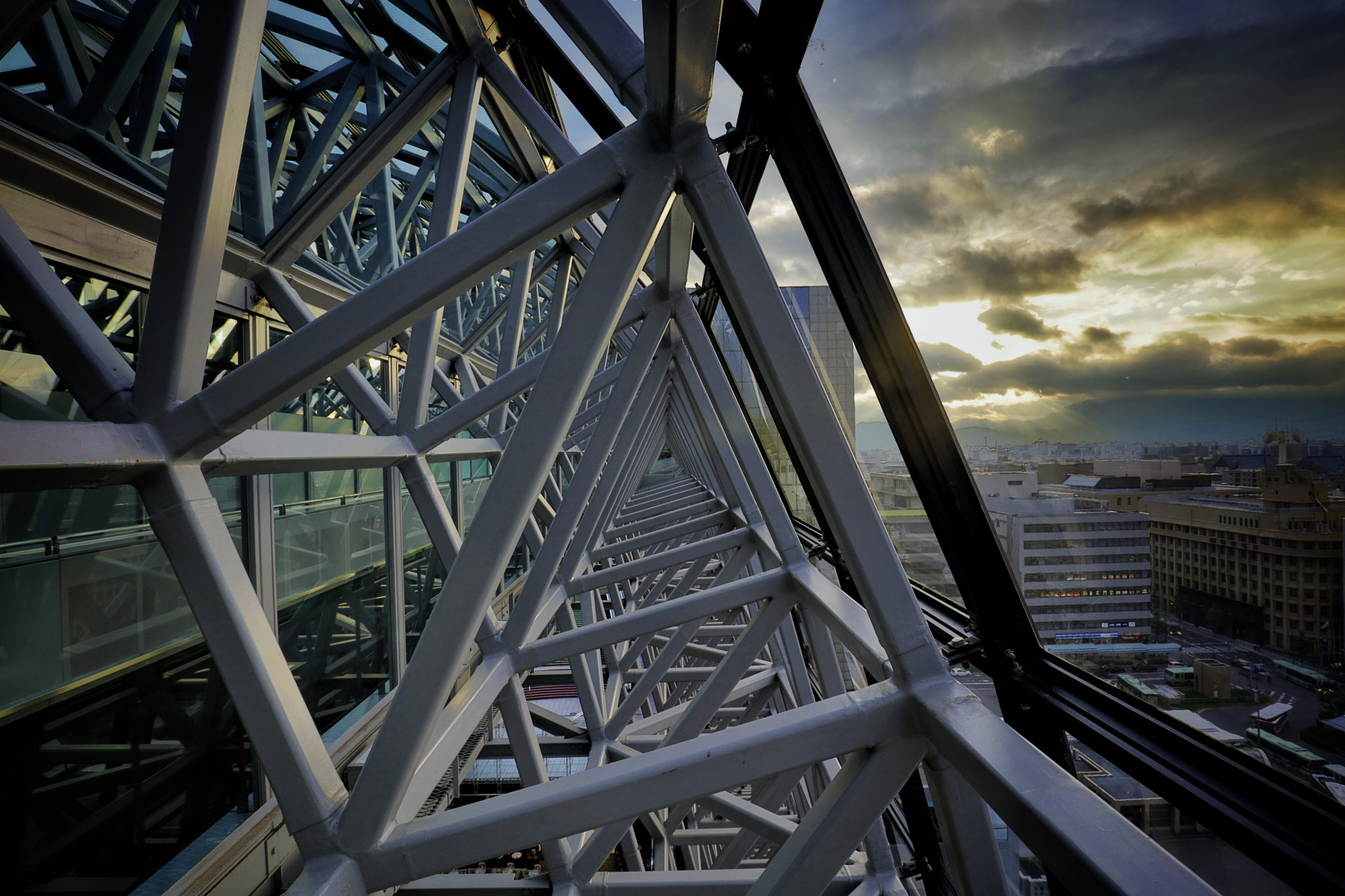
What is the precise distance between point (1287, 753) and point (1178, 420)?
0.82 metres

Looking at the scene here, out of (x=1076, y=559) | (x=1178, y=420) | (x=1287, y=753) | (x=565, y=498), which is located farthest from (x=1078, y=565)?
(x=565, y=498)

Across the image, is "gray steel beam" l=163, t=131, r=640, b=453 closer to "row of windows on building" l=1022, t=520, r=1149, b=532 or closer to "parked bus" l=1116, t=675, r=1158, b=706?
"row of windows on building" l=1022, t=520, r=1149, b=532

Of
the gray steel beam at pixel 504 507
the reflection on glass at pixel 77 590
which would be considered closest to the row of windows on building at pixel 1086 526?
the gray steel beam at pixel 504 507

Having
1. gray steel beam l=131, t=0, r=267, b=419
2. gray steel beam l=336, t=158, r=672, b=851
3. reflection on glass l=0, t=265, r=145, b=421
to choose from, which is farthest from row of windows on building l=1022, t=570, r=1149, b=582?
reflection on glass l=0, t=265, r=145, b=421

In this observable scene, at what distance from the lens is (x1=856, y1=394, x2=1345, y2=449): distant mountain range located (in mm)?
1240

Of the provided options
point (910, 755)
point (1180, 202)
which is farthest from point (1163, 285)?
point (910, 755)

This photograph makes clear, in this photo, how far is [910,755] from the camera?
1.85 m

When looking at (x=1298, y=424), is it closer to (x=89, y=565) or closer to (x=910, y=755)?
(x=910, y=755)

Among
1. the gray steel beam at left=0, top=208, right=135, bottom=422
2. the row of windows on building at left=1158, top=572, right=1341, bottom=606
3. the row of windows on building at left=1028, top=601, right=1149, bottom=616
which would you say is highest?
the gray steel beam at left=0, top=208, right=135, bottom=422

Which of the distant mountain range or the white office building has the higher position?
the distant mountain range

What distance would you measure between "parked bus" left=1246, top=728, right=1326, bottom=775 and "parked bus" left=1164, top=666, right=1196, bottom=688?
7.1 inches

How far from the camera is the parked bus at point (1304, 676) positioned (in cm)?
121

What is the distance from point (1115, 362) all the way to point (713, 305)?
218 inches

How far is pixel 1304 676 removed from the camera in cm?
126
